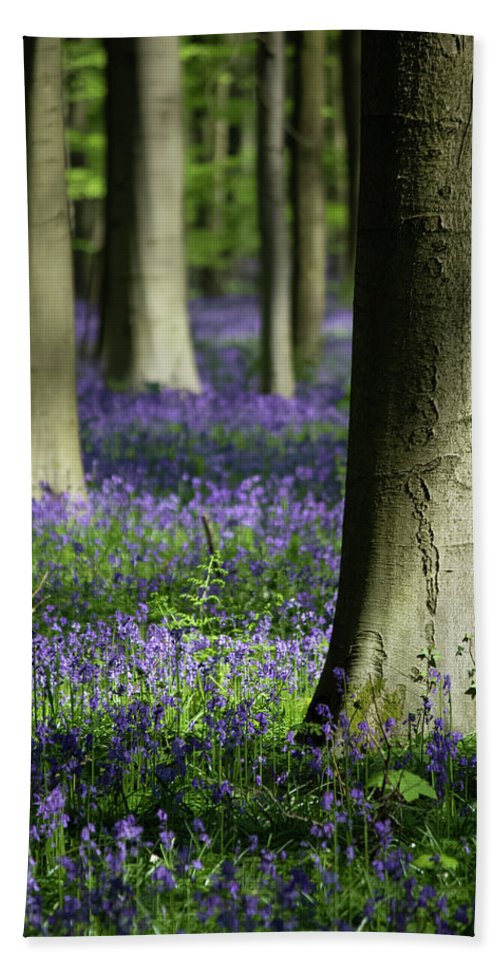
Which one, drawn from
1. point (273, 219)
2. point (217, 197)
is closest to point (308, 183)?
point (273, 219)

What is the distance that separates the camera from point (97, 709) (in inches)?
165

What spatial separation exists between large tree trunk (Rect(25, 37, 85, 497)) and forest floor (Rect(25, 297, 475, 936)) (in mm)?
307

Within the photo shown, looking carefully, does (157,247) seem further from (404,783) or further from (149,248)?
(404,783)

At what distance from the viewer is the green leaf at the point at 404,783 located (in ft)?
12.6

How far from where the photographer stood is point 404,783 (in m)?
3.87

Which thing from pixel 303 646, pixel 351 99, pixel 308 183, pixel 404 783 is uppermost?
pixel 351 99

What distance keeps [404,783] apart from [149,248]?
5.42m

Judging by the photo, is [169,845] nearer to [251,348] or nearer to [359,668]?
[359,668]

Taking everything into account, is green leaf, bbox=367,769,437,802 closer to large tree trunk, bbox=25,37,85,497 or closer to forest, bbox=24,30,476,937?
forest, bbox=24,30,476,937

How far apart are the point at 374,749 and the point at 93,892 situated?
1.08 metres

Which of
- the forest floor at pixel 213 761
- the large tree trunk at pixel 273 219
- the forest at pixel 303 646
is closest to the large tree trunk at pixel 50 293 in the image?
the forest at pixel 303 646

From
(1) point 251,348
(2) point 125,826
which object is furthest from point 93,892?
(1) point 251,348

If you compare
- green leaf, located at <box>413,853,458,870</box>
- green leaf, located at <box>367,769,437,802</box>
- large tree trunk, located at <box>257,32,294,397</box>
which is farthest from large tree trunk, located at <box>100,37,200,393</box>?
green leaf, located at <box>413,853,458,870</box>

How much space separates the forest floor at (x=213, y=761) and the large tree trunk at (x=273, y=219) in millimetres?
3328
